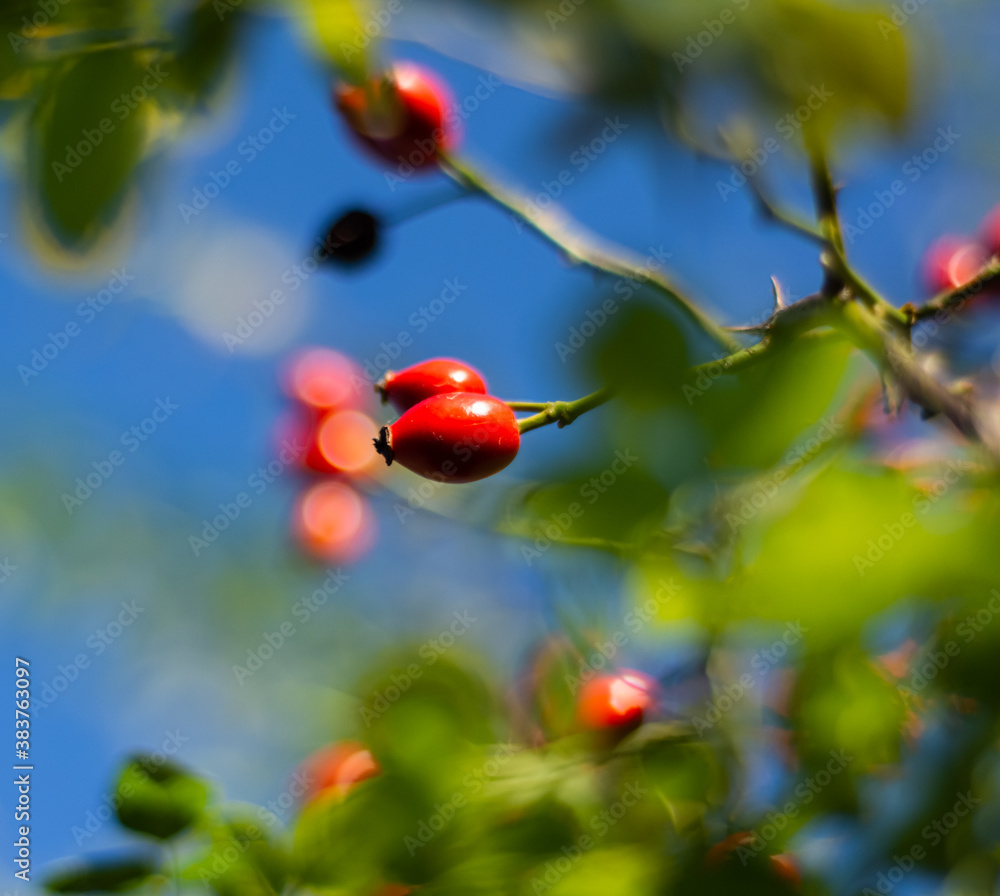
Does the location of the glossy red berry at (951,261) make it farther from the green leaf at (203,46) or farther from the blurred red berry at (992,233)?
the green leaf at (203,46)

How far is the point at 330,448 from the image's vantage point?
2650 mm

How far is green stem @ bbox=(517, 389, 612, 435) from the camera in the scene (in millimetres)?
705

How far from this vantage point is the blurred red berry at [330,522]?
2.72 m

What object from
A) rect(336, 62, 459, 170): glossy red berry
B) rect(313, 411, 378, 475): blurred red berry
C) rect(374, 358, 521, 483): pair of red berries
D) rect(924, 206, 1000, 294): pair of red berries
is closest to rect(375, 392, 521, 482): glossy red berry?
rect(374, 358, 521, 483): pair of red berries

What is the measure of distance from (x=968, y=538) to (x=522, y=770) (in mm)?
725

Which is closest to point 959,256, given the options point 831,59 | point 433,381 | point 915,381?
point 915,381

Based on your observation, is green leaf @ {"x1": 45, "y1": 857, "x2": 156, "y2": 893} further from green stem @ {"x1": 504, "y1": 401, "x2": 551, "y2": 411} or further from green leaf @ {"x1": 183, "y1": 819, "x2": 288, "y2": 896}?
green stem @ {"x1": 504, "y1": 401, "x2": 551, "y2": 411}

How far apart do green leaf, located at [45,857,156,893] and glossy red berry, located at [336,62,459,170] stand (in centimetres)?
119

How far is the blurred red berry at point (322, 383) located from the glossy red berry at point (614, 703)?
5.02ft

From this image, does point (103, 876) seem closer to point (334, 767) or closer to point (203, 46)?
point (334, 767)

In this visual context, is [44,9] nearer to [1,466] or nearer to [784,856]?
[784,856]

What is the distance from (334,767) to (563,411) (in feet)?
3.02

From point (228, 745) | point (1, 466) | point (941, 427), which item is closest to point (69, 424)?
point (1, 466)

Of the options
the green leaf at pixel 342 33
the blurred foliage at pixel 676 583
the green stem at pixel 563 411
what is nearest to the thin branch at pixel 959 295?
the blurred foliage at pixel 676 583
